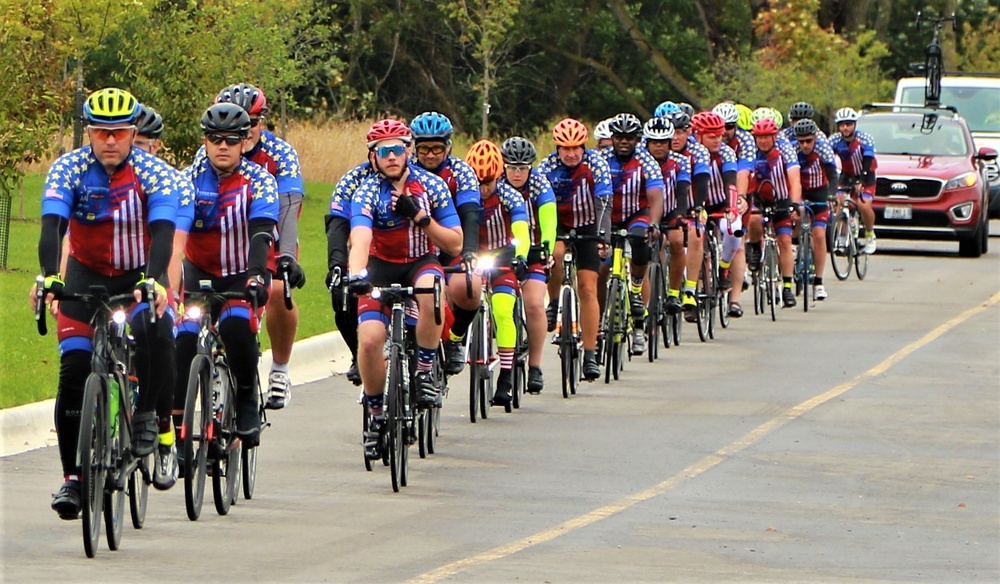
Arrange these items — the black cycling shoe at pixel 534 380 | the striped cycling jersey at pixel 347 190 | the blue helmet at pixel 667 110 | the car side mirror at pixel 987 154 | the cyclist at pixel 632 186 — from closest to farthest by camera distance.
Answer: the striped cycling jersey at pixel 347 190 < the black cycling shoe at pixel 534 380 < the cyclist at pixel 632 186 < the blue helmet at pixel 667 110 < the car side mirror at pixel 987 154

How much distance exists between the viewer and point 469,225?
1271 centimetres

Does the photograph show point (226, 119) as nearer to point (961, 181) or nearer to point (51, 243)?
point (51, 243)

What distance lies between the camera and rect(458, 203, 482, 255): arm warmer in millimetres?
12531

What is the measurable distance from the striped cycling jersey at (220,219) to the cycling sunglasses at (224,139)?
20 centimetres

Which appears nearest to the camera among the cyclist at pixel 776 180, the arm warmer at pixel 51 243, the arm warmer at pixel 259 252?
the arm warmer at pixel 51 243

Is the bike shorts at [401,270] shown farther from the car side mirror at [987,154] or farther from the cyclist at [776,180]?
the car side mirror at [987,154]

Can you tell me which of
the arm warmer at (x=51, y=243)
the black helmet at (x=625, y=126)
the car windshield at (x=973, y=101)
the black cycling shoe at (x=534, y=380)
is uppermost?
the car windshield at (x=973, y=101)

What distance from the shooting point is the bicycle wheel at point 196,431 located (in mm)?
10086

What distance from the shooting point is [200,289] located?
10914 millimetres

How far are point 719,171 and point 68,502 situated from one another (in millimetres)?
11842

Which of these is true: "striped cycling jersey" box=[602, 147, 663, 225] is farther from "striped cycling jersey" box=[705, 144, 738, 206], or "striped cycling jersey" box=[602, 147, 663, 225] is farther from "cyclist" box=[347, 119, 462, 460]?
"cyclist" box=[347, 119, 462, 460]

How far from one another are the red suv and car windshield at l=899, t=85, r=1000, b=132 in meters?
4.07

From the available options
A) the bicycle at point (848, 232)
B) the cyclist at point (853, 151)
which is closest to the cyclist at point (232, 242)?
the bicycle at point (848, 232)

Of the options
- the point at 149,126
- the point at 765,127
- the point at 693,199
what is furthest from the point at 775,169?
the point at 149,126
